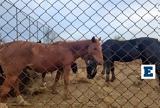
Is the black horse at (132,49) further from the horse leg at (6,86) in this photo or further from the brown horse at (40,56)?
the horse leg at (6,86)

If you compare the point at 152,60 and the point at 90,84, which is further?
the point at 90,84

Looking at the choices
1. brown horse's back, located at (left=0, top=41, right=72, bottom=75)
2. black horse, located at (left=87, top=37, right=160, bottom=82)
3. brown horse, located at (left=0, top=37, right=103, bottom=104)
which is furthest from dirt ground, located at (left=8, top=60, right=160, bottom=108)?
brown horse's back, located at (left=0, top=41, right=72, bottom=75)

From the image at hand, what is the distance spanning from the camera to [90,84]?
408 inches

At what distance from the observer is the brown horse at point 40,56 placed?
7.43m

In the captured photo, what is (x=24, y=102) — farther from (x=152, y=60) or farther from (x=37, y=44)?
(x=152, y=60)

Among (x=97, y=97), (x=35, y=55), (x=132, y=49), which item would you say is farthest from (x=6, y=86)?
(x=132, y=49)

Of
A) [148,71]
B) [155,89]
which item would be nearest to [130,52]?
[155,89]

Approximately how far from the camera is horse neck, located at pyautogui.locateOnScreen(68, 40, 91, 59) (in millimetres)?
8930

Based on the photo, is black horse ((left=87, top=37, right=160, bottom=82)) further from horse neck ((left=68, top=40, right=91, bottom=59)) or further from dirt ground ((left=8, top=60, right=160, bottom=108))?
horse neck ((left=68, top=40, right=91, bottom=59))

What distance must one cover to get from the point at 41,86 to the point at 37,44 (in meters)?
1.60

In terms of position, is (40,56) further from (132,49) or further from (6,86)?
(132,49)

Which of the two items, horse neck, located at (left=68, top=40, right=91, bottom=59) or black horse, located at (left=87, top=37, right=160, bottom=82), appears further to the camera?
horse neck, located at (left=68, top=40, right=91, bottom=59)

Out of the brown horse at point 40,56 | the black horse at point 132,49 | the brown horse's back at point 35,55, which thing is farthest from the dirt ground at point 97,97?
the brown horse's back at point 35,55

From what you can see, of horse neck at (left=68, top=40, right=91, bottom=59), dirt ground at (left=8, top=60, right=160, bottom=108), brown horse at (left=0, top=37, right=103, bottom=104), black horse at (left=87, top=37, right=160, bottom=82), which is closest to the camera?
brown horse at (left=0, top=37, right=103, bottom=104)
